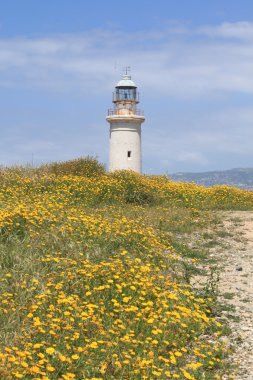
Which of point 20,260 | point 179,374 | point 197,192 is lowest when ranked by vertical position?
point 179,374

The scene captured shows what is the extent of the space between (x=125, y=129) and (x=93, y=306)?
99.0ft

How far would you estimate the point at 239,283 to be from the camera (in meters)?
11.2

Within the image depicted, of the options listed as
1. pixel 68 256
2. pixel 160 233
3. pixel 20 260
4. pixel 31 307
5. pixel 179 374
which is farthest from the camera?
pixel 160 233

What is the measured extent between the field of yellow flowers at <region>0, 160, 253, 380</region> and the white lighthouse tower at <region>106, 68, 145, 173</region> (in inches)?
916

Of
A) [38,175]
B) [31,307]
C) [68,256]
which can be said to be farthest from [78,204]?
[31,307]

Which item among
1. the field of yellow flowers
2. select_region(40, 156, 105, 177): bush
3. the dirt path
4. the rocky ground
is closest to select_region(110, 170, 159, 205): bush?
select_region(40, 156, 105, 177): bush

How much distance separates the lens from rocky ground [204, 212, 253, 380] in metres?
7.62

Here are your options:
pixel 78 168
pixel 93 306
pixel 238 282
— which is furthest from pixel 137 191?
pixel 93 306

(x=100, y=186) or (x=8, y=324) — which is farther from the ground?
(x=100, y=186)

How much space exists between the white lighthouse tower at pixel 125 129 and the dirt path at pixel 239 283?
58.0 ft

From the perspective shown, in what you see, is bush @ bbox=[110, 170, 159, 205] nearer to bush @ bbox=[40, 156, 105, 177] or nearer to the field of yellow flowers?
bush @ bbox=[40, 156, 105, 177]

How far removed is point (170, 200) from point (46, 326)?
15203 millimetres

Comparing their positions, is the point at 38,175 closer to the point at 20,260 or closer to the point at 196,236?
the point at 196,236

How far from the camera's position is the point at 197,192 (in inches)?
961
